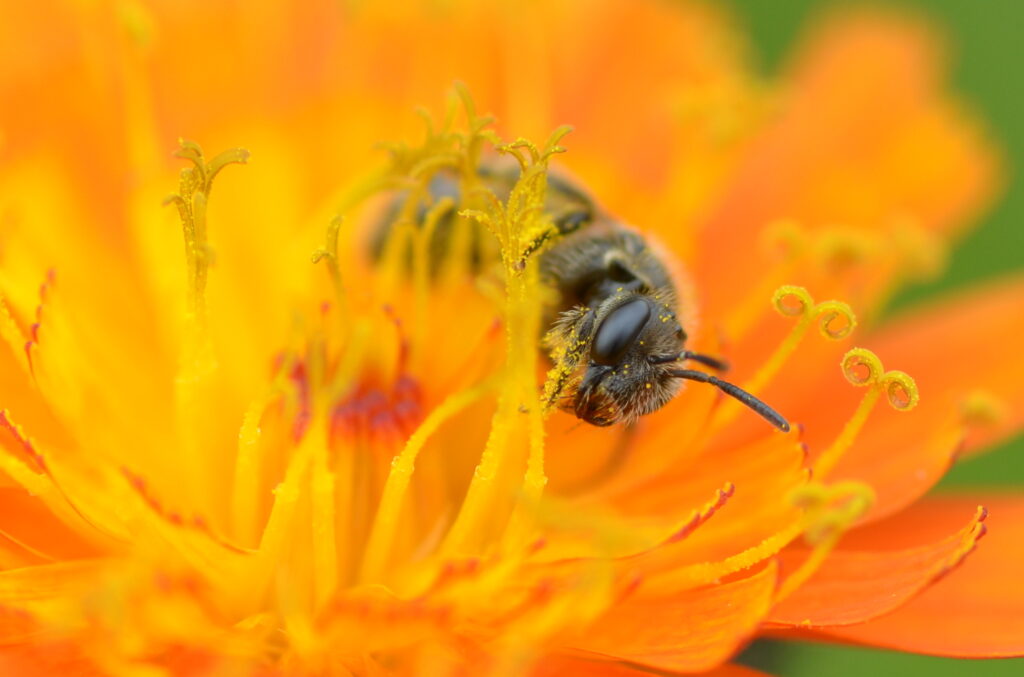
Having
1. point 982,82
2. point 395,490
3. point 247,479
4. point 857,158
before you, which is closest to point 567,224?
point 395,490

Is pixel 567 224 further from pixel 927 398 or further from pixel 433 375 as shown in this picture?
pixel 927 398

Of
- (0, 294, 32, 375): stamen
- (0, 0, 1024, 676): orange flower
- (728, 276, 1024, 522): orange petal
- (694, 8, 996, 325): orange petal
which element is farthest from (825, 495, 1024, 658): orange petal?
(0, 294, 32, 375): stamen

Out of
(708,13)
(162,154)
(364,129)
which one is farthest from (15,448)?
(708,13)

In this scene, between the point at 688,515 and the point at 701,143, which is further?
the point at 701,143

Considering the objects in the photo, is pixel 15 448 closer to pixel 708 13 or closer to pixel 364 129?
pixel 364 129

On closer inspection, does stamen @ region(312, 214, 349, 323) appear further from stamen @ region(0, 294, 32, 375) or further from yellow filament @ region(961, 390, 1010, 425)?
yellow filament @ region(961, 390, 1010, 425)

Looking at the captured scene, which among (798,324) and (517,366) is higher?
(798,324)
